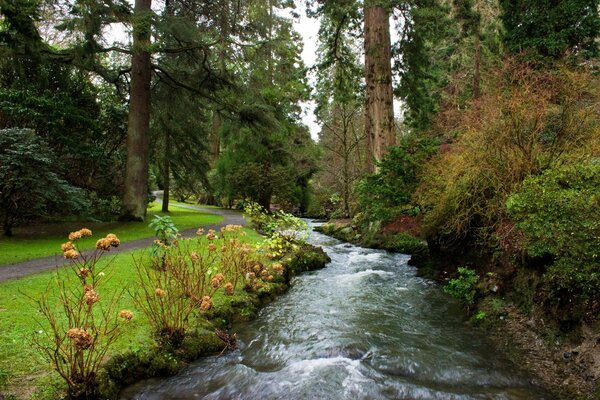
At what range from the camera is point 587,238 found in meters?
3.81

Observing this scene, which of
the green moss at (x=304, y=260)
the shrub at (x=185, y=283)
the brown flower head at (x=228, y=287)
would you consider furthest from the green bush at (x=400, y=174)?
the brown flower head at (x=228, y=287)

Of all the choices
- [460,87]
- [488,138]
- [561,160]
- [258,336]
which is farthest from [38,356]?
[460,87]

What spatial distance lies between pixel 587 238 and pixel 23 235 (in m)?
12.6

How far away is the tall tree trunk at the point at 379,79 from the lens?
36.3 feet

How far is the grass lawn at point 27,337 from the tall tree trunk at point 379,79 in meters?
8.04

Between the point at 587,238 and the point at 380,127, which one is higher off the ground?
the point at 380,127

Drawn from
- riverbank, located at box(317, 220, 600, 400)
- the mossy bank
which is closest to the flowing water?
riverbank, located at box(317, 220, 600, 400)

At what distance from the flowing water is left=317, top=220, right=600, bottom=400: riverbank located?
0.23 meters

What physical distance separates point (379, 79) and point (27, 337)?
10.3 metres

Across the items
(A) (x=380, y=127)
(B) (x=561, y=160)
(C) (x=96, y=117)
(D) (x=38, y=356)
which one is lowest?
(D) (x=38, y=356)

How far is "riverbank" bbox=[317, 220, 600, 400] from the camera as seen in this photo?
374 cm

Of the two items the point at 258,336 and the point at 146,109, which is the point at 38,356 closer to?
the point at 258,336

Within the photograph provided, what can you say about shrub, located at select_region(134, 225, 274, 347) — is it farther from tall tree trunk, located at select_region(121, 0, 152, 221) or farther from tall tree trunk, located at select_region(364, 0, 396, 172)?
tall tree trunk, located at select_region(121, 0, 152, 221)

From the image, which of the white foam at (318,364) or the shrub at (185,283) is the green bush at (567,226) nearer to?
the white foam at (318,364)
